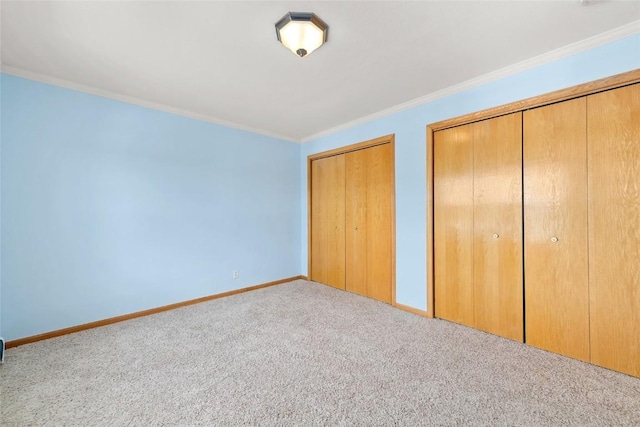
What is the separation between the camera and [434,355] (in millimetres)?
2037

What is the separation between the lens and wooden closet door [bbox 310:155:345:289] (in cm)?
384

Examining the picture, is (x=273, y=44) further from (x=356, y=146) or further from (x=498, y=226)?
(x=498, y=226)

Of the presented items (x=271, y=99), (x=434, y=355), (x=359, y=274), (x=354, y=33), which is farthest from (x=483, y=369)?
(x=271, y=99)

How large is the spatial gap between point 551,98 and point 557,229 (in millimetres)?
1058

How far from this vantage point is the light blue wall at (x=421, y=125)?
192 centimetres

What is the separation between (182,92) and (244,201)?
5.12 feet

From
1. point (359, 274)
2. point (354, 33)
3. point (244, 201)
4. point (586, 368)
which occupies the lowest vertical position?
point (586, 368)

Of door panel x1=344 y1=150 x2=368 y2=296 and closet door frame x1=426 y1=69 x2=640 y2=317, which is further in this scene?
door panel x1=344 y1=150 x2=368 y2=296

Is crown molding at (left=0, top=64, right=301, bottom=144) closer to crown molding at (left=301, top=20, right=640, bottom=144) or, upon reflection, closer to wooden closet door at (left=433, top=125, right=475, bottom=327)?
crown molding at (left=301, top=20, right=640, bottom=144)

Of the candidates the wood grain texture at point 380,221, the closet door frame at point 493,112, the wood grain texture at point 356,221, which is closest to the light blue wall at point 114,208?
the wood grain texture at point 356,221

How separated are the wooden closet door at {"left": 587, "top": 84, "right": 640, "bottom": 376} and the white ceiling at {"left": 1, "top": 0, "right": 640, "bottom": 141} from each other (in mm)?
610

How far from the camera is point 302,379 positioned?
175 cm

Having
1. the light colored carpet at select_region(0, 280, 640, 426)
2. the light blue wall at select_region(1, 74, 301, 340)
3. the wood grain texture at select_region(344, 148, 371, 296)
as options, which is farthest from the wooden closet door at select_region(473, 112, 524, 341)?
the light blue wall at select_region(1, 74, 301, 340)

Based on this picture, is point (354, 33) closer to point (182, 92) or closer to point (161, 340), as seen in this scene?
point (182, 92)
